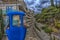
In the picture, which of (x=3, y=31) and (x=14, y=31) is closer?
(x=14, y=31)

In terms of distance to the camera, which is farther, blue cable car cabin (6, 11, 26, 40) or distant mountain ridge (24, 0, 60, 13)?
distant mountain ridge (24, 0, 60, 13)

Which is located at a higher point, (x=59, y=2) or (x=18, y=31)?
(x=59, y=2)

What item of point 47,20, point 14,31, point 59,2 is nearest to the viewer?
point 14,31

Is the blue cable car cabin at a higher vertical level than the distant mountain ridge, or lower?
lower

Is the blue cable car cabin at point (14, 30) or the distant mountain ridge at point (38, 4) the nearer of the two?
the blue cable car cabin at point (14, 30)

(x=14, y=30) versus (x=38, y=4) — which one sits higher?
(x=38, y=4)

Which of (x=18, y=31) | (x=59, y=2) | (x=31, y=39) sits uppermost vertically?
(x=59, y=2)

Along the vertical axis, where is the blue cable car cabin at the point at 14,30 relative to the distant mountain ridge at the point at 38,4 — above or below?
below

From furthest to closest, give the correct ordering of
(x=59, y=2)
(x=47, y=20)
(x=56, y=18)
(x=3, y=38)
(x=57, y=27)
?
1. (x=59, y=2)
2. (x=47, y=20)
3. (x=56, y=18)
4. (x=57, y=27)
5. (x=3, y=38)

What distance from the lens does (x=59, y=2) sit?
1289 cm

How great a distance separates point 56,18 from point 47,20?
1.07m

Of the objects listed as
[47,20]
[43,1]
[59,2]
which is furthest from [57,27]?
[43,1]

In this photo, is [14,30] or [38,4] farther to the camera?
[38,4]

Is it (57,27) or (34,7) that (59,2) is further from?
(57,27)
